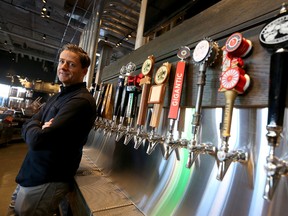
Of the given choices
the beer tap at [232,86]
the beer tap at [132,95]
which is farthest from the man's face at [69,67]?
the beer tap at [232,86]

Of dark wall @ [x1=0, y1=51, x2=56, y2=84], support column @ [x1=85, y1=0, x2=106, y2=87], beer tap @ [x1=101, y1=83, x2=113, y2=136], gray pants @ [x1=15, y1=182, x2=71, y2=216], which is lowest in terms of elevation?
gray pants @ [x1=15, y1=182, x2=71, y2=216]

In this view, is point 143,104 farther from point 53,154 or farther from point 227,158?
point 53,154

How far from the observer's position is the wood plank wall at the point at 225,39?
0.58 metres

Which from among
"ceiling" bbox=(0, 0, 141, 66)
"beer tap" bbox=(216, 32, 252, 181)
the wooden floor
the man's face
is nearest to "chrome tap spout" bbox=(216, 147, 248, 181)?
"beer tap" bbox=(216, 32, 252, 181)

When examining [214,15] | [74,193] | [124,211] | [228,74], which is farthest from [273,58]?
[74,193]

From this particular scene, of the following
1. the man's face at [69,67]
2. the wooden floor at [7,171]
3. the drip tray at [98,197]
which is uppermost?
the man's face at [69,67]

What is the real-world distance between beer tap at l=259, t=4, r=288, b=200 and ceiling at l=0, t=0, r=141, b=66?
2.17 meters

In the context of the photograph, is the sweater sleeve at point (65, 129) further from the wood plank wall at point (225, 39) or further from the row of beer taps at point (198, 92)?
the wood plank wall at point (225, 39)

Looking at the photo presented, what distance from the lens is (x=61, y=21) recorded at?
16.3 feet

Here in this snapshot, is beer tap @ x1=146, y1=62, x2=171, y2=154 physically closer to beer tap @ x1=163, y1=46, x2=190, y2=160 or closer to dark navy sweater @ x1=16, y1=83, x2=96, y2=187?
beer tap @ x1=163, y1=46, x2=190, y2=160

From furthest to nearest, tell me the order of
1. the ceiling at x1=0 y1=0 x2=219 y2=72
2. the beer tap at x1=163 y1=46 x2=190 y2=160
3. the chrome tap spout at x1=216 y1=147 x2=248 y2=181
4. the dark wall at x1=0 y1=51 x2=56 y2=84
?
the dark wall at x1=0 y1=51 x2=56 y2=84, the ceiling at x1=0 y1=0 x2=219 y2=72, the beer tap at x1=163 y1=46 x2=190 y2=160, the chrome tap spout at x1=216 y1=147 x2=248 y2=181

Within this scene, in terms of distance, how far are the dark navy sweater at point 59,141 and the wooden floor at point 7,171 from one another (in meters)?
1.61

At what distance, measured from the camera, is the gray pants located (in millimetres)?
1142

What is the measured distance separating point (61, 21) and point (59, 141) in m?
4.72
